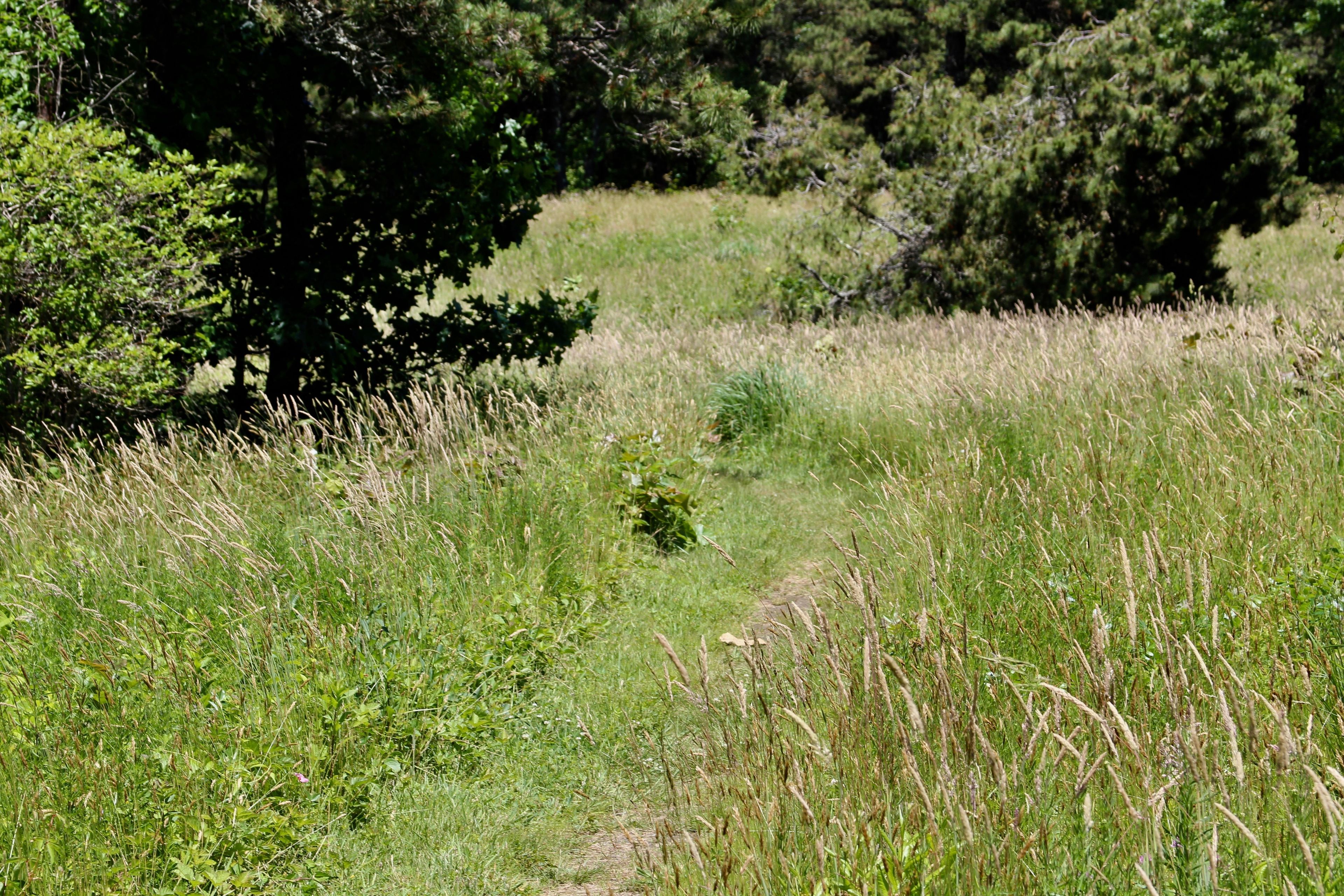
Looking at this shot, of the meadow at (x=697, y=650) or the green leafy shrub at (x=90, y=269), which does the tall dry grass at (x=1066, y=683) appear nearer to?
the meadow at (x=697, y=650)

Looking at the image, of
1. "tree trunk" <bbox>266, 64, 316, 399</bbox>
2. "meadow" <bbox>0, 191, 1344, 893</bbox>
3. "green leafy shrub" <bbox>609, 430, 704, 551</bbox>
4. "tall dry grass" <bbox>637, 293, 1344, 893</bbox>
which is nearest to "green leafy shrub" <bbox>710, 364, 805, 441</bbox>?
"meadow" <bbox>0, 191, 1344, 893</bbox>

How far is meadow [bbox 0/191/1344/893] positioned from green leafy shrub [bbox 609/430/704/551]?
82mm

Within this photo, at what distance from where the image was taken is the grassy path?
3424 millimetres

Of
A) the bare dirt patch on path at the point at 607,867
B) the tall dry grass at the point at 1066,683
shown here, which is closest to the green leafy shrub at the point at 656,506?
the tall dry grass at the point at 1066,683

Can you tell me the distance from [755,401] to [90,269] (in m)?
5.31

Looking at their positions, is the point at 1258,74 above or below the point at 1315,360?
above

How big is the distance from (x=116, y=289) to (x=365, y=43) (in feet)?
7.47

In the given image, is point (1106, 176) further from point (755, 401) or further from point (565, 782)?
point (565, 782)

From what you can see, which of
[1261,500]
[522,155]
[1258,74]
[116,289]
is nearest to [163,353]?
[116,289]

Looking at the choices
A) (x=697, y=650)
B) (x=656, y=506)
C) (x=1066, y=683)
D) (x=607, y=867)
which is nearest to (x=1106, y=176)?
(x=656, y=506)

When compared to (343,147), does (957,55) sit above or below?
above

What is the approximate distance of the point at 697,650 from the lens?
5051mm

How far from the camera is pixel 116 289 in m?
6.29

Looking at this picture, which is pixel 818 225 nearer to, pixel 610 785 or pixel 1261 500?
pixel 1261 500
